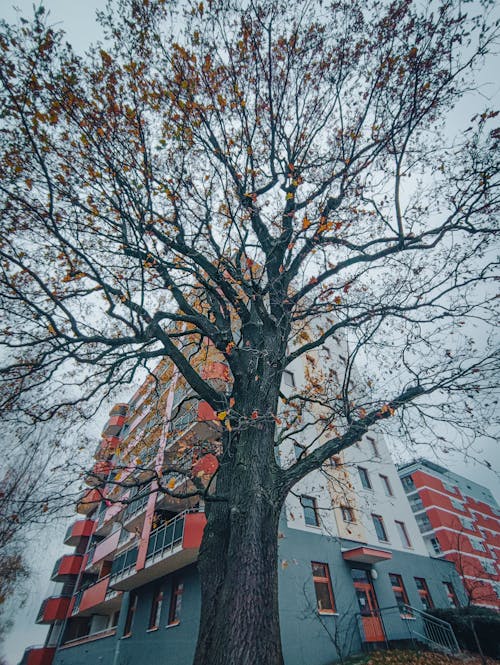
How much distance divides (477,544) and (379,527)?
2544 centimetres

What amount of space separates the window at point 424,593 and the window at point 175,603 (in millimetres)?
10547

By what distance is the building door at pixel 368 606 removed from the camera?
12008mm

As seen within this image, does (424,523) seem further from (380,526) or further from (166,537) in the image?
(166,537)

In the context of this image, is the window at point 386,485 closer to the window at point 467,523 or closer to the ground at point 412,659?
the ground at point 412,659

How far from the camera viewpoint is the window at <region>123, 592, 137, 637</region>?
14.8 meters

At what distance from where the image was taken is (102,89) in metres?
6.10

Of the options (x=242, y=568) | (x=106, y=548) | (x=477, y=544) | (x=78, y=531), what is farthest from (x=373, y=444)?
(x=477, y=544)

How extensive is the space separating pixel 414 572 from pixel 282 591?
Result: 864 cm

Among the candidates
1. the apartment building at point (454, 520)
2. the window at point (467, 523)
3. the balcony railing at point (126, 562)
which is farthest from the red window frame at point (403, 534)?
the window at point (467, 523)

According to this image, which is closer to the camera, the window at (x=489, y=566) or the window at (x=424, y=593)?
the window at (x=424, y=593)

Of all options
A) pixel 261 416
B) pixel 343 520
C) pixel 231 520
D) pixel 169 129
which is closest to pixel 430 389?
pixel 261 416

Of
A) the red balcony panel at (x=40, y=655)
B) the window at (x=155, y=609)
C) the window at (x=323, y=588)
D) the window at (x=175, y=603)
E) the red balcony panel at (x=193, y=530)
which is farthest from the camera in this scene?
the red balcony panel at (x=40, y=655)

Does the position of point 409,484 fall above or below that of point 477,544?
above

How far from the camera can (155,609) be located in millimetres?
13477
